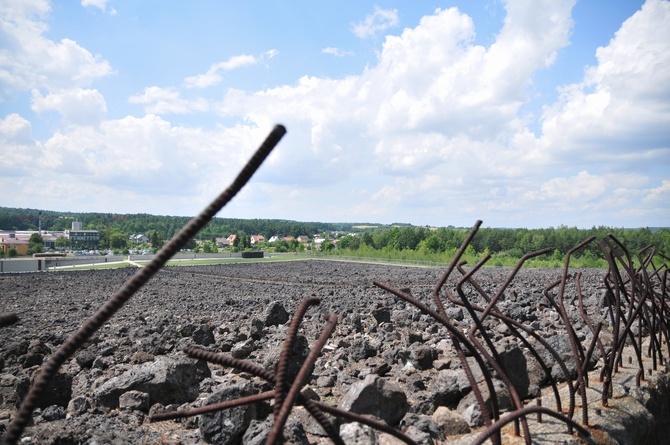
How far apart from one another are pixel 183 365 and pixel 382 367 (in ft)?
8.51

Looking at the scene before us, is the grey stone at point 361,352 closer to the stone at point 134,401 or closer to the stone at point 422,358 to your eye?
the stone at point 422,358

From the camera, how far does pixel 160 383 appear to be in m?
4.98

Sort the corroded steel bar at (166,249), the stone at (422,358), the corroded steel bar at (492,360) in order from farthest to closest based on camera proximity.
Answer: the stone at (422,358), the corroded steel bar at (492,360), the corroded steel bar at (166,249)

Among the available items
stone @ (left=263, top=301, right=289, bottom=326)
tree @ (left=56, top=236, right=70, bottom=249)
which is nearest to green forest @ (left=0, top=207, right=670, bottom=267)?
tree @ (left=56, top=236, right=70, bottom=249)

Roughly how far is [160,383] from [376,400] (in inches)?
96.9

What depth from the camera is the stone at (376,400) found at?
3.94m

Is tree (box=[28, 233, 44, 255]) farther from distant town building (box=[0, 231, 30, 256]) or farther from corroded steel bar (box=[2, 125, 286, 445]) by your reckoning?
corroded steel bar (box=[2, 125, 286, 445])

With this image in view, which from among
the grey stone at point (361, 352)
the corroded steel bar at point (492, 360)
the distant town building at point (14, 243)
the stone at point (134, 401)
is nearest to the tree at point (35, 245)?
the distant town building at point (14, 243)

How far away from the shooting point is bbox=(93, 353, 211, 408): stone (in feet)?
16.1

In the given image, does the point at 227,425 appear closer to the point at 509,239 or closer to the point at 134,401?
the point at 134,401

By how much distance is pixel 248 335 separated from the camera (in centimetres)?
940

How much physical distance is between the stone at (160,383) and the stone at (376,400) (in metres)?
2.05

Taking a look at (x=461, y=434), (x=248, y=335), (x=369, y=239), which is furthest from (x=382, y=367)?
(x=369, y=239)

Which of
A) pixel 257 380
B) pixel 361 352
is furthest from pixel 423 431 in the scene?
pixel 361 352
